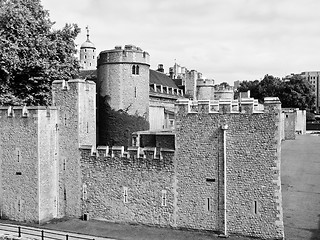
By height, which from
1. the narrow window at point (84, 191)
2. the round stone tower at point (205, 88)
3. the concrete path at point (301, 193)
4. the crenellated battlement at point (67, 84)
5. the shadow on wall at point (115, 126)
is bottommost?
the concrete path at point (301, 193)

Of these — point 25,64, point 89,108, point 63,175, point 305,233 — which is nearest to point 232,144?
point 305,233

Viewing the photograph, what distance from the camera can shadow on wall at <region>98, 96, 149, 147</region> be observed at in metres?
28.3

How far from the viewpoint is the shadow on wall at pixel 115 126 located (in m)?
28.3

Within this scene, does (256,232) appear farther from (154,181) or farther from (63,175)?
(63,175)

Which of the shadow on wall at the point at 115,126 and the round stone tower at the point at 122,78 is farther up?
the round stone tower at the point at 122,78

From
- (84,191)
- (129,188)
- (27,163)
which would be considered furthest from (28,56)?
(129,188)

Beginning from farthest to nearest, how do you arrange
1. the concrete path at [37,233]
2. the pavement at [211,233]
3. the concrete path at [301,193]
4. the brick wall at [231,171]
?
1. the concrete path at [301,193]
2. the pavement at [211,233]
3. the concrete path at [37,233]
4. the brick wall at [231,171]

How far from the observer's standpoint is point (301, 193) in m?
24.9

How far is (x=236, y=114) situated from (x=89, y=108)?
29.7ft

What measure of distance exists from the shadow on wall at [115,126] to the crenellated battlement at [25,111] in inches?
308

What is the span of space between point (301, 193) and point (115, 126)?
14.9 meters

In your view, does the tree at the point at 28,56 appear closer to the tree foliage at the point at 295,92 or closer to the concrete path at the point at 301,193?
the concrete path at the point at 301,193

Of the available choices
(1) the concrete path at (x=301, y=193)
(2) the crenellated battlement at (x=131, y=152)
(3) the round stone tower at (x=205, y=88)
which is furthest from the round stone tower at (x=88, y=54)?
(2) the crenellated battlement at (x=131, y=152)

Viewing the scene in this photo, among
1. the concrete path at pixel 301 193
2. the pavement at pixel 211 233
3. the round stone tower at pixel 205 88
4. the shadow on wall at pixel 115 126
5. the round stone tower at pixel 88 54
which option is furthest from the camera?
the round stone tower at pixel 88 54
